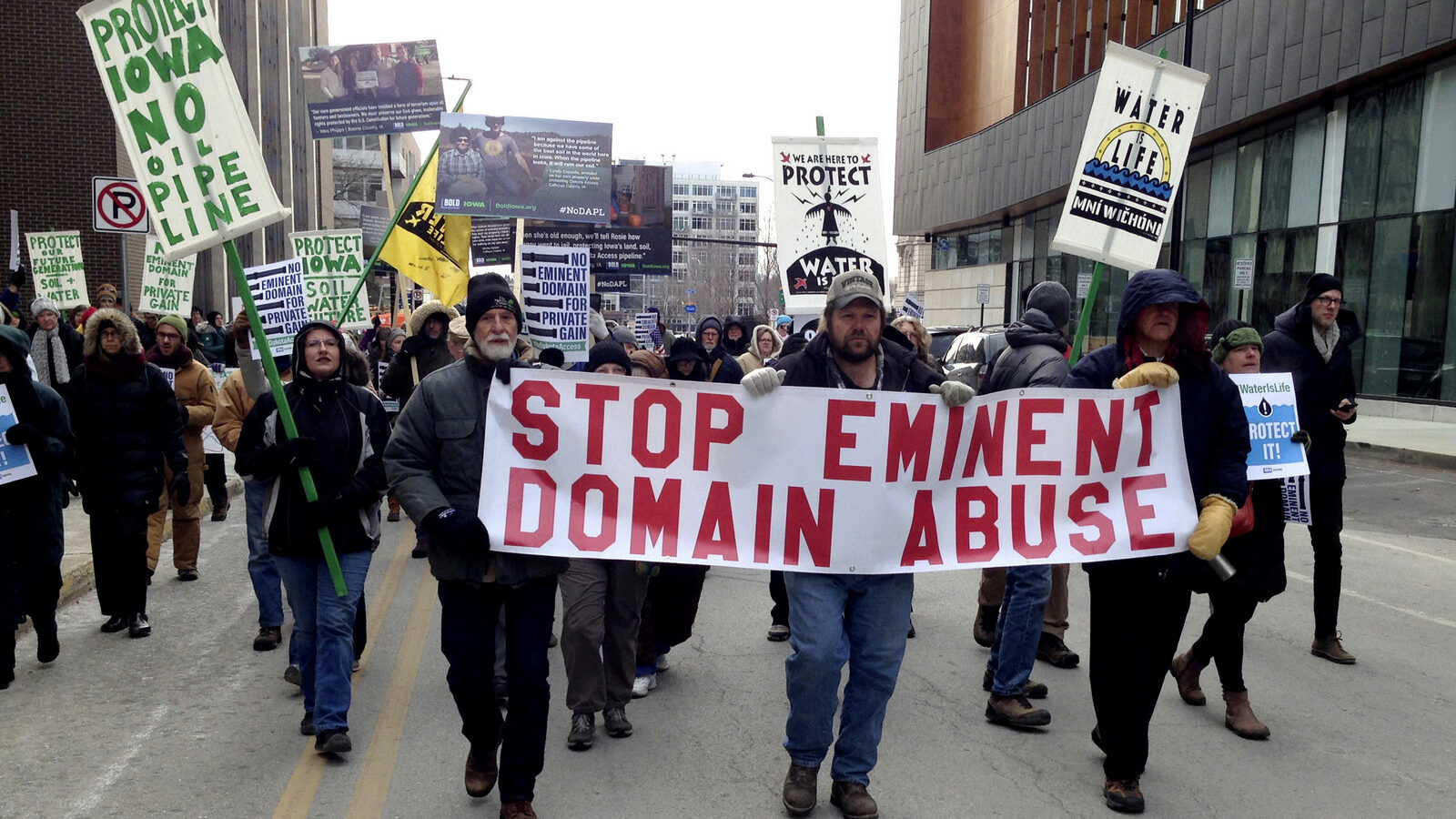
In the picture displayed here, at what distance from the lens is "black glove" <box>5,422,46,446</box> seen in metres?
5.89

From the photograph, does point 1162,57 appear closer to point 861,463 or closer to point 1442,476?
point 861,463

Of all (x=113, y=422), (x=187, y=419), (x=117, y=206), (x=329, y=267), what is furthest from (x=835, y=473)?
(x=117, y=206)

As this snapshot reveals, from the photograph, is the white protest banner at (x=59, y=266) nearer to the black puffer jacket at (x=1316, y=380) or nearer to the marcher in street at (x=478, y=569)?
the marcher in street at (x=478, y=569)

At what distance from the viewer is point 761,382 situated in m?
4.42

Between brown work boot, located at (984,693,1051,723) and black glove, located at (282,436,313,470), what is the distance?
335cm

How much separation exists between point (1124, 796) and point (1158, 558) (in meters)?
0.91

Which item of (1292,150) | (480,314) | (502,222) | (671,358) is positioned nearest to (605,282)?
(502,222)

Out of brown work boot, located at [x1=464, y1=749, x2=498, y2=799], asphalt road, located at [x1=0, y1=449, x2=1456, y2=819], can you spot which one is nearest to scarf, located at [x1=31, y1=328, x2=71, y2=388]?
asphalt road, located at [x1=0, y1=449, x2=1456, y2=819]

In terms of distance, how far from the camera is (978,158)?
42281mm

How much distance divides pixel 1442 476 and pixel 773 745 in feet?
42.6

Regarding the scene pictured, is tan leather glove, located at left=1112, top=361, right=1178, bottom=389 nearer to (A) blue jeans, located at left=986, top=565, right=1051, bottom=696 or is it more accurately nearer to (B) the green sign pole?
(A) blue jeans, located at left=986, top=565, right=1051, bottom=696

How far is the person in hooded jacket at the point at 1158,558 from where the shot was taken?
439 centimetres

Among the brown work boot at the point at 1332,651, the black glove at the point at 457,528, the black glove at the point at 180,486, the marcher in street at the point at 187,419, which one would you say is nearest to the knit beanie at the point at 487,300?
the black glove at the point at 457,528

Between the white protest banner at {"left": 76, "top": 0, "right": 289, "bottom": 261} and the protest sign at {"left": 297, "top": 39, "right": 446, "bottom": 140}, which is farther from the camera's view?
the protest sign at {"left": 297, "top": 39, "right": 446, "bottom": 140}
